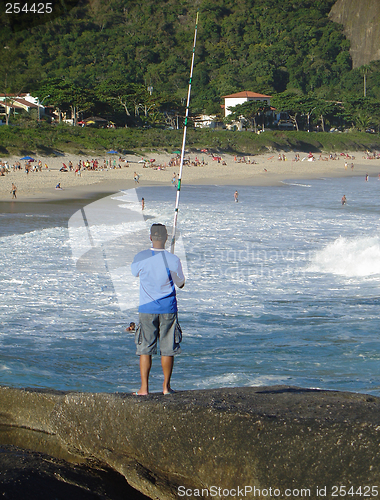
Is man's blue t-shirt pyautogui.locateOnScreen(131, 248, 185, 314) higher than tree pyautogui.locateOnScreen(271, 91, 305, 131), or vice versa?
tree pyautogui.locateOnScreen(271, 91, 305, 131)

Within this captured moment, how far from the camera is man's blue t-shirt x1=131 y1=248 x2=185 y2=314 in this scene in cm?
375

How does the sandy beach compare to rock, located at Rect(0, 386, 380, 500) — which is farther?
the sandy beach

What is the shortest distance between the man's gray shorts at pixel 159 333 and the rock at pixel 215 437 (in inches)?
20.7

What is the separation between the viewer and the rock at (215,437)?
2.34m

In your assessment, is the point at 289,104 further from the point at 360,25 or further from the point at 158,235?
the point at 158,235

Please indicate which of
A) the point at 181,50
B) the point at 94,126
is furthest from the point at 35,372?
the point at 181,50

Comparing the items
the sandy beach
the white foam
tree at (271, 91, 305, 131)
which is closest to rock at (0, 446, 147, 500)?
the white foam

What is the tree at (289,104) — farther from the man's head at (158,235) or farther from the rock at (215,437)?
the rock at (215,437)

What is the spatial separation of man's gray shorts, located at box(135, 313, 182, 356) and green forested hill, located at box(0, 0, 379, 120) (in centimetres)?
8820

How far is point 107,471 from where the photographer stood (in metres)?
2.83

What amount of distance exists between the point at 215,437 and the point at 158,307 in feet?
4.32

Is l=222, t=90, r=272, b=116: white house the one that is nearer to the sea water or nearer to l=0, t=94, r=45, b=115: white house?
l=0, t=94, r=45, b=115: white house

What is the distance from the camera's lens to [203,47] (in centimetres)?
12888

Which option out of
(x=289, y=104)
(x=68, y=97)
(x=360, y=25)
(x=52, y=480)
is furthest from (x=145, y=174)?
(x=360, y=25)
